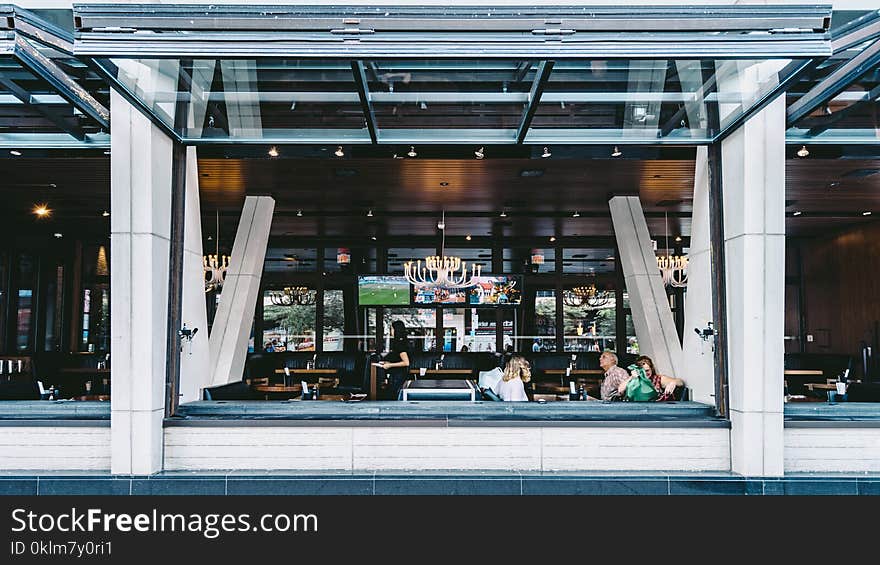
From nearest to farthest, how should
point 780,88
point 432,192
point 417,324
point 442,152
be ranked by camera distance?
1. point 780,88
2. point 442,152
3. point 432,192
4. point 417,324

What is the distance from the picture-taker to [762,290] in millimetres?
5039

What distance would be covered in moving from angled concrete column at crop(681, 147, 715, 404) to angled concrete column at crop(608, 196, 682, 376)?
8.27ft

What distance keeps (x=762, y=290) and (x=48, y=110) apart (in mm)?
5655

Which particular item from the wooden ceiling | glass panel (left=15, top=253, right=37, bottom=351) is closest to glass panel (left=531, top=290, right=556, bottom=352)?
the wooden ceiling

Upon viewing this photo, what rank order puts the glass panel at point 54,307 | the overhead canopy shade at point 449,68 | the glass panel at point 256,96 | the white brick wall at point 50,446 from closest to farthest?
the overhead canopy shade at point 449,68 → the glass panel at point 256,96 → the white brick wall at point 50,446 → the glass panel at point 54,307

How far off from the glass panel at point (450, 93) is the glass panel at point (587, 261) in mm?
9546

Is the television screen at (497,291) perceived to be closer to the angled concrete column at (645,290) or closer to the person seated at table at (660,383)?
the angled concrete column at (645,290)

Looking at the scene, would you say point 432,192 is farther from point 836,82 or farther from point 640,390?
point 836,82

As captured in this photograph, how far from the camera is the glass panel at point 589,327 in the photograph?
14.7 metres

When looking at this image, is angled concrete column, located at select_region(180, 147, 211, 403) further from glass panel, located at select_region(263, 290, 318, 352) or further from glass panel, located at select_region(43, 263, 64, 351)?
glass panel, located at select_region(43, 263, 64, 351)

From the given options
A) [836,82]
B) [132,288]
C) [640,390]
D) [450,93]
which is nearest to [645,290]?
[640,390]

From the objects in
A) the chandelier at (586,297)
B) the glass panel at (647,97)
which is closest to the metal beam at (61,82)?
the glass panel at (647,97)

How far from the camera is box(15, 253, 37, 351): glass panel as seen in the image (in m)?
12.9

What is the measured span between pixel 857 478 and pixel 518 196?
19.3 ft
